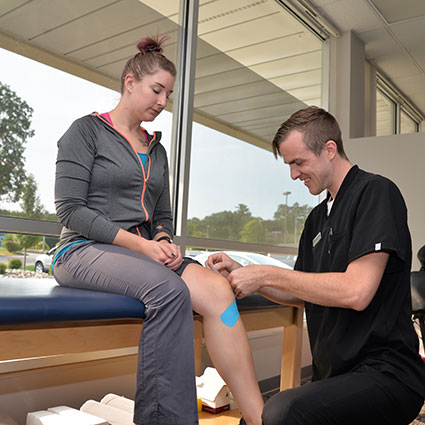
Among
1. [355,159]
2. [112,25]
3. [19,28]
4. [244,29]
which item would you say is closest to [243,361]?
[19,28]

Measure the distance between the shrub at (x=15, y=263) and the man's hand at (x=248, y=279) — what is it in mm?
891

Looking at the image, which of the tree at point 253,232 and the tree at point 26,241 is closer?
the tree at point 26,241

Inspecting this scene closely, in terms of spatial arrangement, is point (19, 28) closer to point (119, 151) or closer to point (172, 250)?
point (119, 151)

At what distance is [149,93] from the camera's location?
1514mm

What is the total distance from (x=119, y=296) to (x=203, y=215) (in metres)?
1.52

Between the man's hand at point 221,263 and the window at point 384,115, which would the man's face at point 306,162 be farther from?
the window at point 384,115

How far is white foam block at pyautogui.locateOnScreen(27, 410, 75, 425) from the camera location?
137 cm

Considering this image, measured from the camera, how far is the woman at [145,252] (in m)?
1.11

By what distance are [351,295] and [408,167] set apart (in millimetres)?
2561

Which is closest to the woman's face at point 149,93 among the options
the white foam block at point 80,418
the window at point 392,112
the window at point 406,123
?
the white foam block at point 80,418

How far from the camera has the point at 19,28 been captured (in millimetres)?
1748

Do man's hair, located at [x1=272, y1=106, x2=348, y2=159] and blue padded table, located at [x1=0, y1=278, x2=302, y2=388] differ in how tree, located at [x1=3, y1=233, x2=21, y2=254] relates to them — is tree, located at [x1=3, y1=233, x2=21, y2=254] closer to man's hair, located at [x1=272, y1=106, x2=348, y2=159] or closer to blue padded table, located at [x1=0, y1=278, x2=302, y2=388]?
blue padded table, located at [x1=0, y1=278, x2=302, y2=388]

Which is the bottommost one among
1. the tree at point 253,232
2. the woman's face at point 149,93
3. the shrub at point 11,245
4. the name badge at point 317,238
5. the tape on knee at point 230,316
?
the tape on knee at point 230,316

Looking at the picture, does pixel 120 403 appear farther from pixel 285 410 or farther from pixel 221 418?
pixel 285 410
